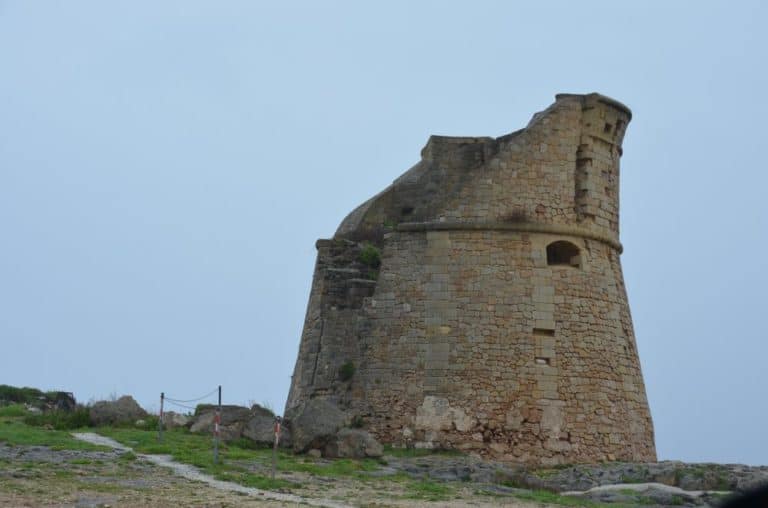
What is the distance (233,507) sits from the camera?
30.3 feet

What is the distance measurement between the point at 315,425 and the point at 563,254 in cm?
621

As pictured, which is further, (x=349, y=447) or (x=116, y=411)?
(x=116, y=411)

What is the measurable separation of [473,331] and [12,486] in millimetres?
8986

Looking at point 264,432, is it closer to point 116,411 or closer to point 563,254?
point 116,411

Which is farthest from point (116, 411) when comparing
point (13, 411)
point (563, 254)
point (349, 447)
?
point (563, 254)

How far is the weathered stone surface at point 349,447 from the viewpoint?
1491 cm

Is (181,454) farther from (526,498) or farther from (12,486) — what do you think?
(526,498)

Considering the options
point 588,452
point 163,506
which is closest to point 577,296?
point 588,452

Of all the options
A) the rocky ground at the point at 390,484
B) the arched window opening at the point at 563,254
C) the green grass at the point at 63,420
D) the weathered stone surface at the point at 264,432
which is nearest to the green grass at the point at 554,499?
the rocky ground at the point at 390,484

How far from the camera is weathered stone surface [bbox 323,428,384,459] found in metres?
14.9

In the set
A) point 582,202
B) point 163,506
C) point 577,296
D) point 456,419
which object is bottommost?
point 163,506

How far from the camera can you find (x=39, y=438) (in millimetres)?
14820

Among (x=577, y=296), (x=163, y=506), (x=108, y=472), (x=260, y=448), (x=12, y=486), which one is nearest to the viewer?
(x=163, y=506)

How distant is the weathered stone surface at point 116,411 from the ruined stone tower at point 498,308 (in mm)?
3107
